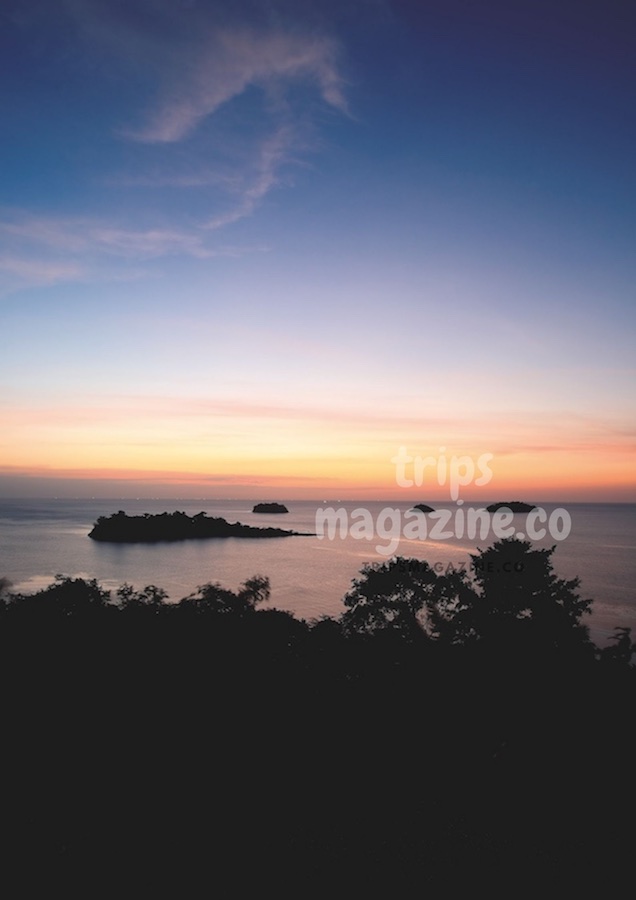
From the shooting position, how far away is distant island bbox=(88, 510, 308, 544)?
105 m

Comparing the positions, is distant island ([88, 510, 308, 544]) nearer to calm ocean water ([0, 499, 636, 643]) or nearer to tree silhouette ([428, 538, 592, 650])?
calm ocean water ([0, 499, 636, 643])

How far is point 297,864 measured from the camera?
9.91m

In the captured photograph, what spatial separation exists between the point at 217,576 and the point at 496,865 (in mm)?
56509

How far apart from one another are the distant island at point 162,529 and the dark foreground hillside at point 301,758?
90530mm

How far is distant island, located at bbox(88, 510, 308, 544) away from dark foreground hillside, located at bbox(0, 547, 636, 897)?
90.5 metres

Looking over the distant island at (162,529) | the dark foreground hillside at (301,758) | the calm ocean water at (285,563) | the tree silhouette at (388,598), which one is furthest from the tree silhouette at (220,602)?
the distant island at (162,529)

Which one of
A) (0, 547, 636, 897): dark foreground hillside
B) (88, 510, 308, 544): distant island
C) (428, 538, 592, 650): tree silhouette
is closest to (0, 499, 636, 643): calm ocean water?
(88, 510, 308, 544): distant island

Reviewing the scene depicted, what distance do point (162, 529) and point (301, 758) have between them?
344 ft

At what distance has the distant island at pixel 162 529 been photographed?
343 feet

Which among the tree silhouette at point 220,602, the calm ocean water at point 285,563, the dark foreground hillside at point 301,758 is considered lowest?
the calm ocean water at point 285,563

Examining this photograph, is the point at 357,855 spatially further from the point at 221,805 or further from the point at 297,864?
the point at 221,805

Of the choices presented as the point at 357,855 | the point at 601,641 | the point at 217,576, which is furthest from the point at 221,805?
the point at 217,576

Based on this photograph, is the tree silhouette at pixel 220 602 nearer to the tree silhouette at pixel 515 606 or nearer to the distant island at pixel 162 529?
the tree silhouette at pixel 515 606

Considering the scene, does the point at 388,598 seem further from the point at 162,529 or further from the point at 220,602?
the point at 162,529
